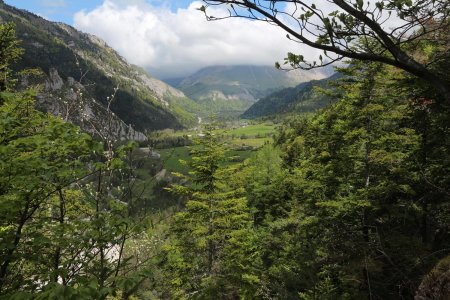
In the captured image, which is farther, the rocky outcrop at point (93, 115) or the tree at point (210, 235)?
the tree at point (210, 235)

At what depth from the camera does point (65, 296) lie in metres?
3.43

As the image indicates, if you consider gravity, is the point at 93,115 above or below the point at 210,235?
above

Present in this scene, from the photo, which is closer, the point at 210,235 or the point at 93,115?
the point at 93,115

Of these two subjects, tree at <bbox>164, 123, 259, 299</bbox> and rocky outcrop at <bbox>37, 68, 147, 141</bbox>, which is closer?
rocky outcrop at <bbox>37, 68, 147, 141</bbox>

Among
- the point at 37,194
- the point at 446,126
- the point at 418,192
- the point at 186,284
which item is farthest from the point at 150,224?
the point at 186,284

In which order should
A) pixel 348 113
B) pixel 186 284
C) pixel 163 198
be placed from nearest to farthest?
pixel 348 113
pixel 186 284
pixel 163 198

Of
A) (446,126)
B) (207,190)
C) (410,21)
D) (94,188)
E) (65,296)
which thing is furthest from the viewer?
(207,190)

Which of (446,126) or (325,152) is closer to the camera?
(446,126)

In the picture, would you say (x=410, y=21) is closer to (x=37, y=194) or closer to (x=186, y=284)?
(x=37, y=194)

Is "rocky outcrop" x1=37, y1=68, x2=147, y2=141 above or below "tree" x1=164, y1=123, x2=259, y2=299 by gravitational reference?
above

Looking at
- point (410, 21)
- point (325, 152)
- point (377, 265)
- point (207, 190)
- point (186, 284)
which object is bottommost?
point (186, 284)

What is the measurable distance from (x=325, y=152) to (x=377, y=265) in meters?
6.19

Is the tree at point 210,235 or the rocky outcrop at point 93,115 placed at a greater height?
the rocky outcrop at point 93,115

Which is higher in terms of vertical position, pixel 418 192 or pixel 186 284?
pixel 418 192
